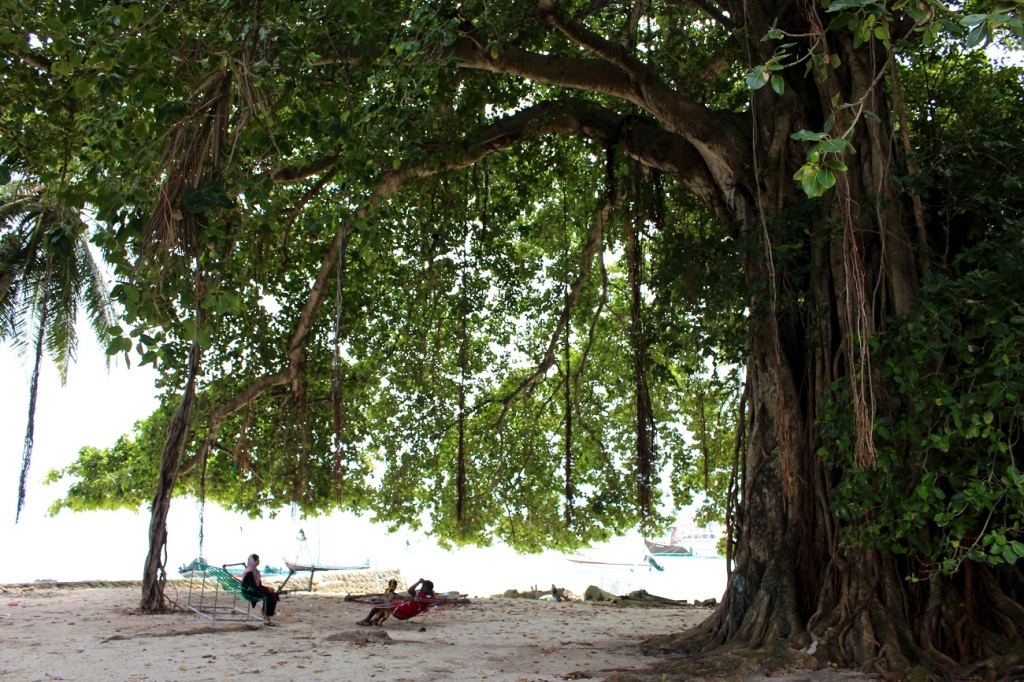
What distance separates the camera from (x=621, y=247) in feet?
36.3

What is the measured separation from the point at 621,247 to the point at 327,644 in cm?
633

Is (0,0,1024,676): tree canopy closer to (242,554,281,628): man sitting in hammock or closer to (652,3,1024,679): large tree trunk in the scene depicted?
(652,3,1024,679): large tree trunk

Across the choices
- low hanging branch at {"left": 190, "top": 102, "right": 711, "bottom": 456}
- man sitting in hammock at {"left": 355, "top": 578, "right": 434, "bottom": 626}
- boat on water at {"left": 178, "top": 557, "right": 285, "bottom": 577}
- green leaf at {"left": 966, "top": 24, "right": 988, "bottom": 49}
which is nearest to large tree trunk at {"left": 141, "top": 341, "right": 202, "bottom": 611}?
boat on water at {"left": 178, "top": 557, "right": 285, "bottom": 577}

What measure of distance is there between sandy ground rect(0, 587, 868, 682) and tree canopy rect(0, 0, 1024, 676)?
3.45ft

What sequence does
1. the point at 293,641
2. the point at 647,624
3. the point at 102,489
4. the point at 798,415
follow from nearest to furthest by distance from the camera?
the point at 798,415
the point at 293,641
the point at 647,624
the point at 102,489

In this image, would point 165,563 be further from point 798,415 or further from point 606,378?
point 798,415

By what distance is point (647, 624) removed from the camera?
841 cm

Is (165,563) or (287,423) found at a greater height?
(287,423)

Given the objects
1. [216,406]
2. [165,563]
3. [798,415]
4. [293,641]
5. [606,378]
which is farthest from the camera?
[606,378]

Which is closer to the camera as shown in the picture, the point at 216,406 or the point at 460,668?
the point at 460,668

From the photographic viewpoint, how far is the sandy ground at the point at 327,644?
5.16m

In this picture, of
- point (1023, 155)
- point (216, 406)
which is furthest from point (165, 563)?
point (1023, 155)

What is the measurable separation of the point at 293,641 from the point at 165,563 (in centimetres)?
296

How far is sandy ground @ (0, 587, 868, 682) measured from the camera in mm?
5164
